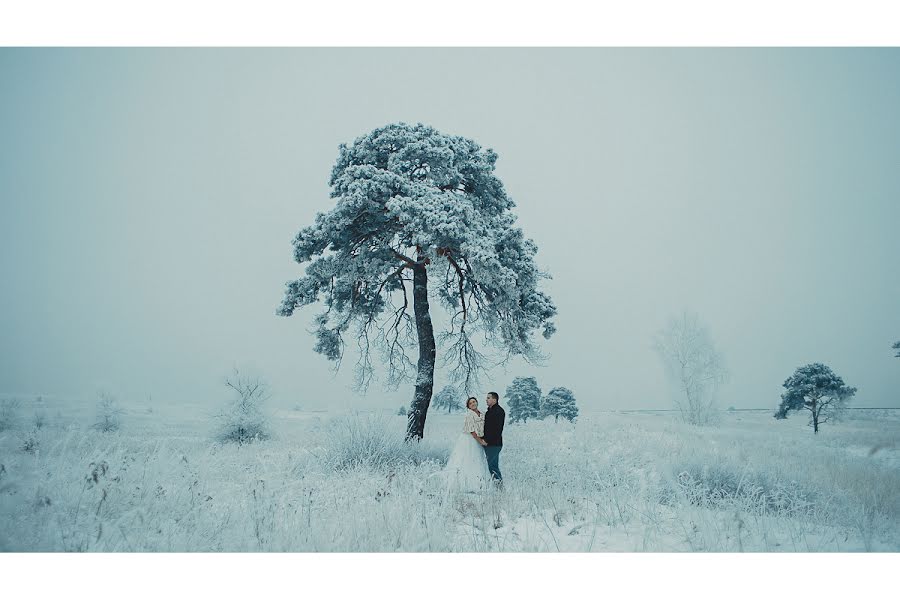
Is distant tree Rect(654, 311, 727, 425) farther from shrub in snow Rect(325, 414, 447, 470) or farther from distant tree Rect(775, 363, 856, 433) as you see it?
shrub in snow Rect(325, 414, 447, 470)

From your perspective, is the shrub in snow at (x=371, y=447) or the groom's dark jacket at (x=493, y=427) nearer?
the groom's dark jacket at (x=493, y=427)

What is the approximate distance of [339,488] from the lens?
8.26m

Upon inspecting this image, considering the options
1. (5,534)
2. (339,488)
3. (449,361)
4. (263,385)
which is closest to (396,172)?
(449,361)

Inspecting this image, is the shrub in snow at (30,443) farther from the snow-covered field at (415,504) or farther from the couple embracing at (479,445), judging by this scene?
the couple embracing at (479,445)

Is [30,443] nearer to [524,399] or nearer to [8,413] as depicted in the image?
[8,413]

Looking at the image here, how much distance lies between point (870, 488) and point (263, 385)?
69.0ft

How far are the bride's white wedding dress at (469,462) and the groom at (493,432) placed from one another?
0.12 m

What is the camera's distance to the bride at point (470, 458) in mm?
8633

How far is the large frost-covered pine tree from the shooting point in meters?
11.6

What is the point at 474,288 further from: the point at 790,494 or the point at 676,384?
the point at 676,384

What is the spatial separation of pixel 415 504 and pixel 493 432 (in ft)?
8.52

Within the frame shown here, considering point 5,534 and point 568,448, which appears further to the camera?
point 568,448

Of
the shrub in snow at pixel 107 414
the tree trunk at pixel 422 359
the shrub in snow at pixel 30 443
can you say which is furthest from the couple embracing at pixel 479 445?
the shrub in snow at pixel 107 414

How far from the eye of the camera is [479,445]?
9062 millimetres
